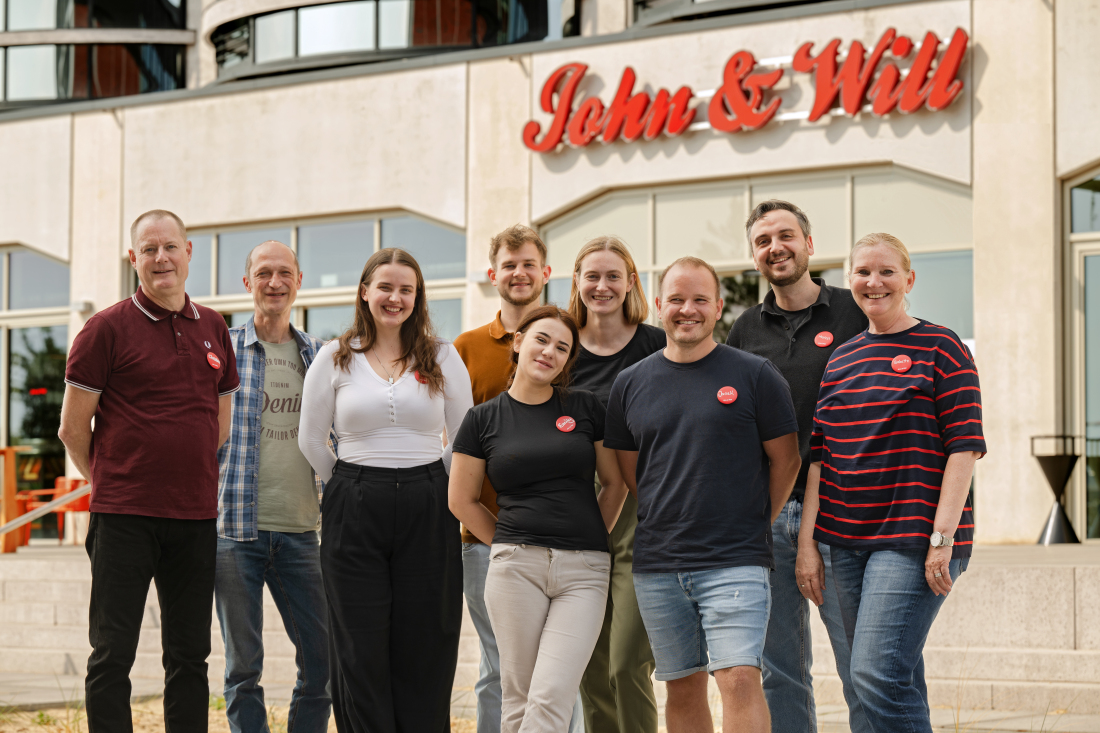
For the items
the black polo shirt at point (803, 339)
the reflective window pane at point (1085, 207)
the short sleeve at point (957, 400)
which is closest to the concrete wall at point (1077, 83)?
the reflective window pane at point (1085, 207)

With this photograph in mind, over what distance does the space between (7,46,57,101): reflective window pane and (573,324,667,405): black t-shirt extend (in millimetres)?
14835

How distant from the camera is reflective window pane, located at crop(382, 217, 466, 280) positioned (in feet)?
45.9

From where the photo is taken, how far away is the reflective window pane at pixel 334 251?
1452 cm

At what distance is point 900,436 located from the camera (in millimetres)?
3627

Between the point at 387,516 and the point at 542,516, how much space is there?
0.61m

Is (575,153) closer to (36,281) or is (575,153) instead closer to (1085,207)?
(1085,207)

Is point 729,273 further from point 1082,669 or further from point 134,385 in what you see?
point 134,385

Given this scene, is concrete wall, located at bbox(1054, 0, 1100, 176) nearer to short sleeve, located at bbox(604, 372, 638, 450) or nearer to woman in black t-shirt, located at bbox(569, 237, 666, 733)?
woman in black t-shirt, located at bbox(569, 237, 666, 733)

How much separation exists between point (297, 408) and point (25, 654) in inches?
243

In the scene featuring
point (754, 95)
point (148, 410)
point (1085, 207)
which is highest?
point (754, 95)

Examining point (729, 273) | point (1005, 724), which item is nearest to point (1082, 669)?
point (1005, 724)

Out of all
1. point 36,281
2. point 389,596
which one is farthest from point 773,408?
point 36,281

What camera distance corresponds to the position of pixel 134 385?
418 centimetres

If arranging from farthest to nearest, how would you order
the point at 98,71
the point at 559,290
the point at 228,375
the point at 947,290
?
the point at 98,71, the point at 559,290, the point at 947,290, the point at 228,375
